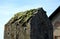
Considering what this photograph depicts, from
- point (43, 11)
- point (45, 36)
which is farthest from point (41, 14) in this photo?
point (45, 36)

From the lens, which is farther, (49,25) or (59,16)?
(59,16)

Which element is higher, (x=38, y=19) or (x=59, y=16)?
(x=59, y=16)

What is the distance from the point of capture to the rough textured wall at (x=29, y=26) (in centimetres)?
798

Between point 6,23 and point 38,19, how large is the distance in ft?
3.35

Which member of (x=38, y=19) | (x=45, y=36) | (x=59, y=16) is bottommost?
(x=45, y=36)

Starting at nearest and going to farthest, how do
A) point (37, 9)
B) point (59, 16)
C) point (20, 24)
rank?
1. point (20, 24)
2. point (37, 9)
3. point (59, 16)

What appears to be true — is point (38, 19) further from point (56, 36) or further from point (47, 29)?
point (56, 36)

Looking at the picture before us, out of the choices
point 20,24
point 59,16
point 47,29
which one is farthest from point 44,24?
point 59,16

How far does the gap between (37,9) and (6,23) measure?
110 centimetres

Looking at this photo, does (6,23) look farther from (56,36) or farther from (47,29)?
(56,36)

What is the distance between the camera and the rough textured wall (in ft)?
26.2

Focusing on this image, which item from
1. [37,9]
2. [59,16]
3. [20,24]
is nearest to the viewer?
[20,24]

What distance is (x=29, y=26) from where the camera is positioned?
7949mm

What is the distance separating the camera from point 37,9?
8.66 m
